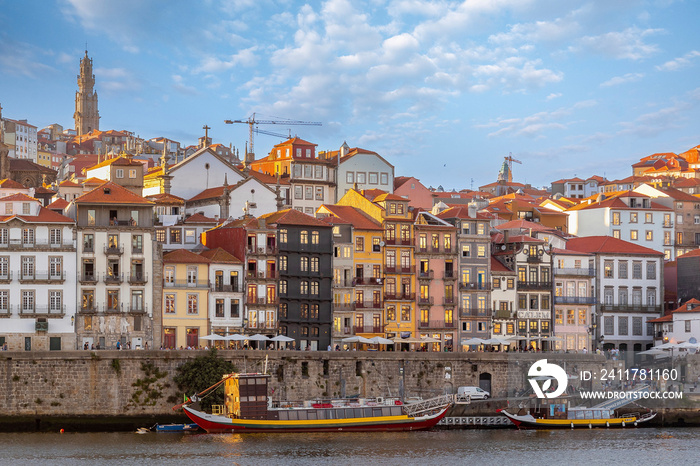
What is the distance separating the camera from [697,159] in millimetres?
190000

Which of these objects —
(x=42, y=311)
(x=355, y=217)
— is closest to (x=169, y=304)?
(x=42, y=311)

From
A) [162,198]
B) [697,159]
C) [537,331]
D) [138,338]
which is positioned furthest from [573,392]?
[697,159]

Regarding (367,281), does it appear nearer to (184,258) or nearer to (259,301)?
(259,301)

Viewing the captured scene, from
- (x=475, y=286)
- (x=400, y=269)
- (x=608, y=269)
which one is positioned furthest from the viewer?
(x=608, y=269)

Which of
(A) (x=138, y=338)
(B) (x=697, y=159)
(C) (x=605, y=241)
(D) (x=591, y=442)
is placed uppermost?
(B) (x=697, y=159)

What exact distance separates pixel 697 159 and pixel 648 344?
85.6 m

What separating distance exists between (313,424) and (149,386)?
1130 centimetres

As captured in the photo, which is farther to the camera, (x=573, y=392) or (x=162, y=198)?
(x=162, y=198)

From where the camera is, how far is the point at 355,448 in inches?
2852

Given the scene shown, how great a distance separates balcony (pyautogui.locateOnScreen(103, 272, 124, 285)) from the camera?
86812 mm

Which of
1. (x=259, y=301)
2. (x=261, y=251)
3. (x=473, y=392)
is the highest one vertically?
(x=261, y=251)

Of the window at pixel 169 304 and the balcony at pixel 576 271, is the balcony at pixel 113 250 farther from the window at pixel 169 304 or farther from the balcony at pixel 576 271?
the balcony at pixel 576 271

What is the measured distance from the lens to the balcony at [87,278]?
283ft

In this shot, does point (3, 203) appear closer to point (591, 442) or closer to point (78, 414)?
point (78, 414)
